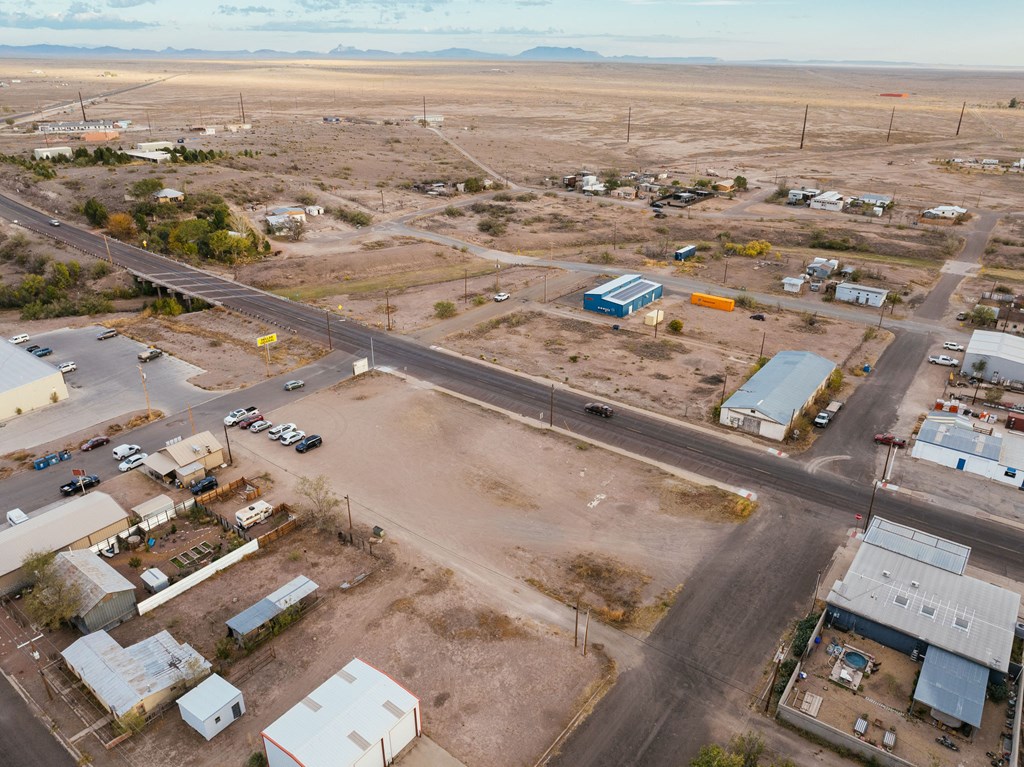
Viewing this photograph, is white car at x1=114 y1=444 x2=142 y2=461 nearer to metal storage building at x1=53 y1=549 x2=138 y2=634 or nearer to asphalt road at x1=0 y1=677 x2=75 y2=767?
metal storage building at x1=53 y1=549 x2=138 y2=634

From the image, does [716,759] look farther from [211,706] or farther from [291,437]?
[291,437]

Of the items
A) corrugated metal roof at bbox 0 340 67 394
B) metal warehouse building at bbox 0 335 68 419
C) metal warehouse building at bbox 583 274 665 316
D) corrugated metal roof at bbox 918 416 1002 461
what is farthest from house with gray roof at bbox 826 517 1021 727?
corrugated metal roof at bbox 0 340 67 394

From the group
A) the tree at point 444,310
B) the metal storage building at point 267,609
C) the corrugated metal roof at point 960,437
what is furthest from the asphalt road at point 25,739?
the corrugated metal roof at point 960,437

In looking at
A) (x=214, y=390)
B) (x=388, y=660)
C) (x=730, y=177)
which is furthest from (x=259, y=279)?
(x=730, y=177)

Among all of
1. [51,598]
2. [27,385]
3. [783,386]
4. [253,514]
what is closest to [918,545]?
[783,386]

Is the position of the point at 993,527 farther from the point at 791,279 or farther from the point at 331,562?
the point at 791,279

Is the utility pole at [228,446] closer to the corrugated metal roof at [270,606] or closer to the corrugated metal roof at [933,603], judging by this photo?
the corrugated metal roof at [270,606]

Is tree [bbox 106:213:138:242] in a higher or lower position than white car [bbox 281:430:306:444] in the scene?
higher

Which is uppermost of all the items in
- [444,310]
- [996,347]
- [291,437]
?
[996,347]
